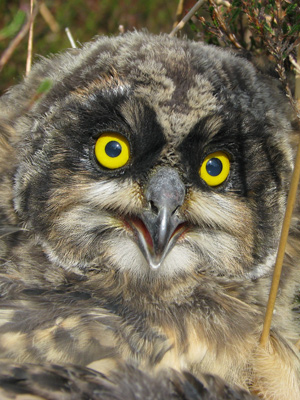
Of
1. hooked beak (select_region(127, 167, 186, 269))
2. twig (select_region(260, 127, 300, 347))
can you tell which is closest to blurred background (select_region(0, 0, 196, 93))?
hooked beak (select_region(127, 167, 186, 269))

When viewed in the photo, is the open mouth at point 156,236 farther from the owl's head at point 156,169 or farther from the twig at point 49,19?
the twig at point 49,19

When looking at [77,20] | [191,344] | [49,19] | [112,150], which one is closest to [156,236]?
[112,150]

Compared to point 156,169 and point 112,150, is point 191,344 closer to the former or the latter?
point 156,169

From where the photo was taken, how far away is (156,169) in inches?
85.1

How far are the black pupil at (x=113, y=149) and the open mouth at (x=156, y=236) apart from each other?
27 cm

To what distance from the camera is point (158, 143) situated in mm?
2170

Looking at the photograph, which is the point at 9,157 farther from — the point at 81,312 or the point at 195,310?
the point at 195,310

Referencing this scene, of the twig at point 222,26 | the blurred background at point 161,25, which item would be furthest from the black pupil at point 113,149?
the twig at point 222,26

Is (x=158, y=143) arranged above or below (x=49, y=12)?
below

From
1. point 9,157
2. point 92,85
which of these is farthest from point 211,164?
point 9,157

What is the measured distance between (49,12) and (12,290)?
353 centimetres

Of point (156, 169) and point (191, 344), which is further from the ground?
point (156, 169)

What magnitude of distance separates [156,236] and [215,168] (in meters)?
0.41

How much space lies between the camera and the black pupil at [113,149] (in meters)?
2.21
